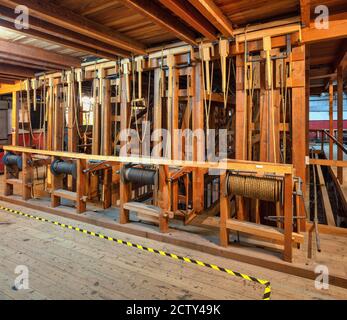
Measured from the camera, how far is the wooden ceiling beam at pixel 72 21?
7.84 ft

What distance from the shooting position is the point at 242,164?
2424 mm

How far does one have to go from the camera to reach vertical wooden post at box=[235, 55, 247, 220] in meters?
3.08

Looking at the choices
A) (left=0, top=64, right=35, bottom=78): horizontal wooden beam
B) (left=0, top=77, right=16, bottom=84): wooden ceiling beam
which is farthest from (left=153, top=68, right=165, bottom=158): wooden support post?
(left=0, top=77, right=16, bottom=84): wooden ceiling beam

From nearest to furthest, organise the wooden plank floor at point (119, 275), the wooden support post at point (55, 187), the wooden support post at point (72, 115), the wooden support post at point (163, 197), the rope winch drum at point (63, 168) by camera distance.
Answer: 1. the wooden plank floor at point (119, 275)
2. the wooden support post at point (163, 197)
3. the rope winch drum at point (63, 168)
4. the wooden support post at point (55, 187)
5. the wooden support post at point (72, 115)

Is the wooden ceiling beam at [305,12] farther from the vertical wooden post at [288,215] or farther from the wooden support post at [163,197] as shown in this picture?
the wooden support post at [163,197]

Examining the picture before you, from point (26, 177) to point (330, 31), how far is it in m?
4.52

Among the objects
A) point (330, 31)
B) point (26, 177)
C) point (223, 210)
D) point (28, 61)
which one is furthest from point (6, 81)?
point (330, 31)

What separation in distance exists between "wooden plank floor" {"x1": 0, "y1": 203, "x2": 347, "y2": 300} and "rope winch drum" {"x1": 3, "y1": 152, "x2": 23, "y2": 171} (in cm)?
165

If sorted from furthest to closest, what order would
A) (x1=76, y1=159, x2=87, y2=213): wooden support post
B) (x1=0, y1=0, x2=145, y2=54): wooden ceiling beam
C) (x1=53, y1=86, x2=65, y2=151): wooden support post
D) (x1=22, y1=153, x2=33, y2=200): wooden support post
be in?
1. (x1=53, y1=86, x2=65, y2=151): wooden support post
2. (x1=22, y1=153, x2=33, y2=200): wooden support post
3. (x1=76, y1=159, x2=87, y2=213): wooden support post
4. (x1=0, y1=0, x2=145, y2=54): wooden ceiling beam

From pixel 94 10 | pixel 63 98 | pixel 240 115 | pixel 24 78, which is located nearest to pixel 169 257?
pixel 240 115

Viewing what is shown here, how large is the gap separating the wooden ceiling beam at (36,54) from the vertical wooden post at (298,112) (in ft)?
11.0

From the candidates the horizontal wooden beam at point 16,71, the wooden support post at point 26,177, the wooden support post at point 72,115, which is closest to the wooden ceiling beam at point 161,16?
the wooden support post at point 72,115

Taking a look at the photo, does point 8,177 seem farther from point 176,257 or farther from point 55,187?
point 176,257

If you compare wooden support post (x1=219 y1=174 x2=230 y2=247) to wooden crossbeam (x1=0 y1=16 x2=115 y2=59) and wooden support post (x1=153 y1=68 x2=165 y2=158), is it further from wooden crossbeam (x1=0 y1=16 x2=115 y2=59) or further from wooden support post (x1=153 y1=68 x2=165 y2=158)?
wooden crossbeam (x1=0 y1=16 x2=115 y2=59)
